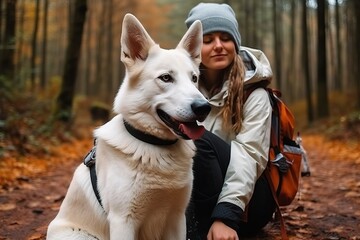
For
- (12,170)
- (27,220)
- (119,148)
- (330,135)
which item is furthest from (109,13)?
(119,148)

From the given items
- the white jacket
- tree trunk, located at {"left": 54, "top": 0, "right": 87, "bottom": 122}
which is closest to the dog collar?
the white jacket

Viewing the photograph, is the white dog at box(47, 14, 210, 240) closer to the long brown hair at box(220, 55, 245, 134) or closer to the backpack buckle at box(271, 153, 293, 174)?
the long brown hair at box(220, 55, 245, 134)

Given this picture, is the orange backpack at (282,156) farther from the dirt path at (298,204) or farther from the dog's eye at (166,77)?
the dog's eye at (166,77)

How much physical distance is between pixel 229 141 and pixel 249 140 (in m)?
0.38

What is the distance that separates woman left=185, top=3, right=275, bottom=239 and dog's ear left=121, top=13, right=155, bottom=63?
2.54ft

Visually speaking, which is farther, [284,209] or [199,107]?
[284,209]

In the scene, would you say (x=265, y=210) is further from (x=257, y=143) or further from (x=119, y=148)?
(x=119, y=148)

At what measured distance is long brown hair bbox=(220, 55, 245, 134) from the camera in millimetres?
2879

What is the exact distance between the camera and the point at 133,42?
7.88ft

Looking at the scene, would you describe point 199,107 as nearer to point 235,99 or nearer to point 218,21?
point 235,99

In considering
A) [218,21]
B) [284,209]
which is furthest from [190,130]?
[284,209]

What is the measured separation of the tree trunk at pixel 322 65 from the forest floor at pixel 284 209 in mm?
5581

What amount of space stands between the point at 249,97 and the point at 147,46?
3.07ft

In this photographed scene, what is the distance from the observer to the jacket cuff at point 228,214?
2553 millimetres
